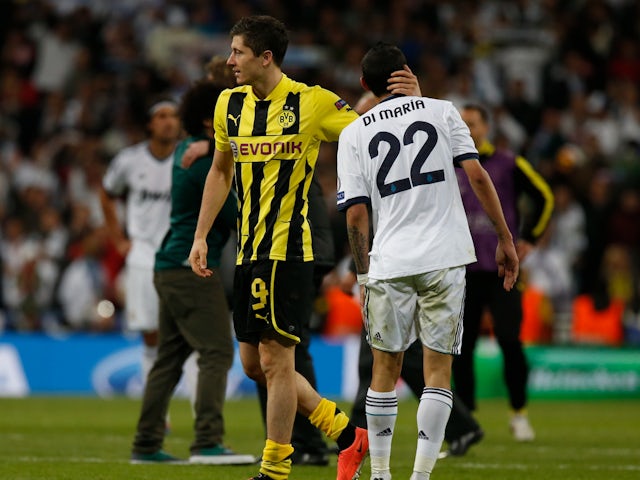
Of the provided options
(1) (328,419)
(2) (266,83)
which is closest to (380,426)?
(1) (328,419)

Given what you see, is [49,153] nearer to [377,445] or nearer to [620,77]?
[620,77]

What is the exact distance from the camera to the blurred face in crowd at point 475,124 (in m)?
10.7

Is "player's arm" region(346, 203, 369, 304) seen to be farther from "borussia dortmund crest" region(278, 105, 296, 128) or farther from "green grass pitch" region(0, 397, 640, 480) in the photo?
"green grass pitch" region(0, 397, 640, 480)

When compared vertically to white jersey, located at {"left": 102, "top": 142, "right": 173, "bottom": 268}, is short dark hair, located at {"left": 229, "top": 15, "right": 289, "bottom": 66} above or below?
above

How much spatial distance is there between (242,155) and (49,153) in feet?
46.9

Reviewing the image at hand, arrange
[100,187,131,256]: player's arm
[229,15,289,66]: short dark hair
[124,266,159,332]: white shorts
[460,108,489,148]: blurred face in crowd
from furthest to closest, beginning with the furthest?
1. [100,187,131,256]: player's arm
2. [124,266,159,332]: white shorts
3. [460,108,489,148]: blurred face in crowd
4. [229,15,289,66]: short dark hair

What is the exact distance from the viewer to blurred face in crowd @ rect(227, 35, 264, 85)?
725cm

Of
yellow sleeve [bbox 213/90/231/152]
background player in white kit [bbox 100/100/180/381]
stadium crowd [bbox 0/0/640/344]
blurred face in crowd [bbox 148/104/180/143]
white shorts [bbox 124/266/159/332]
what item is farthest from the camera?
stadium crowd [bbox 0/0/640/344]

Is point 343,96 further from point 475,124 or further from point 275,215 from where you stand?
point 275,215

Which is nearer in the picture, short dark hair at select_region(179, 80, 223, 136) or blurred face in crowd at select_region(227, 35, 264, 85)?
blurred face in crowd at select_region(227, 35, 264, 85)

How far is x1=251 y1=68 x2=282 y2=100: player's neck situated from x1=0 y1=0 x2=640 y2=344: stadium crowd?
10572 millimetres

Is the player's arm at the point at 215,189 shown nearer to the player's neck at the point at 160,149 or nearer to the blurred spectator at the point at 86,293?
the player's neck at the point at 160,149

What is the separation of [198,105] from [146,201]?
245cm

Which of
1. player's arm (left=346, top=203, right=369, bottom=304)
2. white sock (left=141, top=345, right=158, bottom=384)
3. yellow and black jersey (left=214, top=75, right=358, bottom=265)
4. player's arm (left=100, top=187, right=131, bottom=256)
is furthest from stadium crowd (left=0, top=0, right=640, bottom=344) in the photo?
player's arm (left=346, top=203, right=369, bottom=304)
